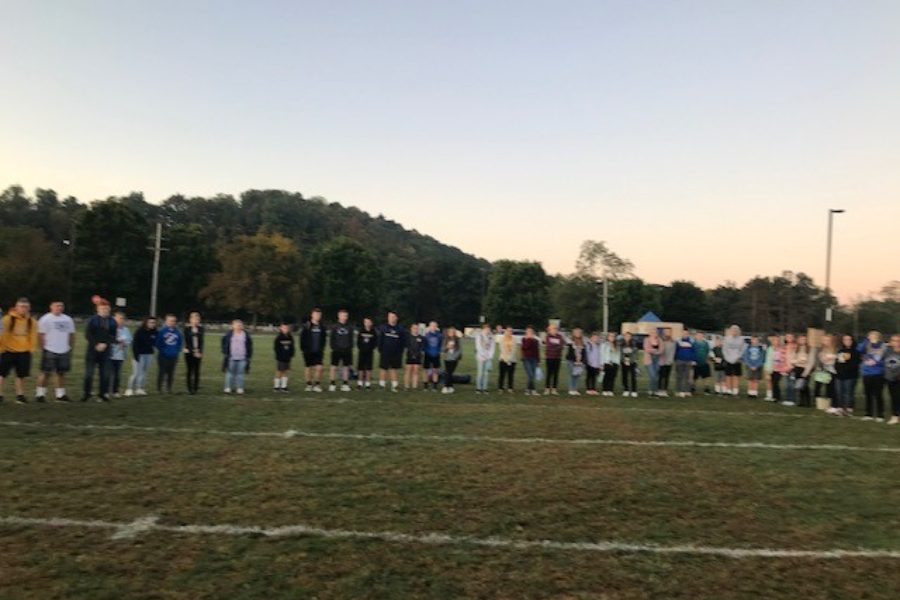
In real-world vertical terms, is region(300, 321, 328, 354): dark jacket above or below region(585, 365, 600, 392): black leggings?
above

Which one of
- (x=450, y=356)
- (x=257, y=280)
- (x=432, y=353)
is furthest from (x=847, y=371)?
(x=257, y=280)

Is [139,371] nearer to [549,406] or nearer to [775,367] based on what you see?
[549,406]

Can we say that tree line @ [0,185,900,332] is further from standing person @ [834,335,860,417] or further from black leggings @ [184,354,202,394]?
standing person @ [834,335,860,417]

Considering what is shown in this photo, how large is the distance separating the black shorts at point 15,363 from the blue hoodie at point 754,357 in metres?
16.7

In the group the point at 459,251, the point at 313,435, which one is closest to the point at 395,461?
the point at 313,435

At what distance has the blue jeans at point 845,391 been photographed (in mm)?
13977

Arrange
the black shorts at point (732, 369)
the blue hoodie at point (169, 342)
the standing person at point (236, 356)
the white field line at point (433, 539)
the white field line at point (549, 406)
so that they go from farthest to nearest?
the black shorts at point (732, 369) → the standing person at point (236, 356) → the blue hoodie at point (169, 342) → the white field line at point (549, 406) → the white field line at point (433, 539)

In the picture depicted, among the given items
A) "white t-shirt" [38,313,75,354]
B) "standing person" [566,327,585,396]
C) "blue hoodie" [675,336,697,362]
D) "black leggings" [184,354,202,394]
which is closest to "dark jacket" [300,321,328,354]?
"black leggings" [184,354,202,394]

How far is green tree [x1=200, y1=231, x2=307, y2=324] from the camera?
71938 mm

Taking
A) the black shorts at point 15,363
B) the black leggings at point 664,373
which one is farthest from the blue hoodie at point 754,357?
the black shorts at point 15,363

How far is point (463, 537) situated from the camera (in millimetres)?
5355

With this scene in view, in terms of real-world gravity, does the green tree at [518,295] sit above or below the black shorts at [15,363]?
above

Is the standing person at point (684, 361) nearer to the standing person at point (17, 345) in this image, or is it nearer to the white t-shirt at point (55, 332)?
the white t-shirt at point (55, 332)

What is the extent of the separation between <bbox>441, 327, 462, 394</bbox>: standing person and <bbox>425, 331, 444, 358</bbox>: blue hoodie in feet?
1.05
